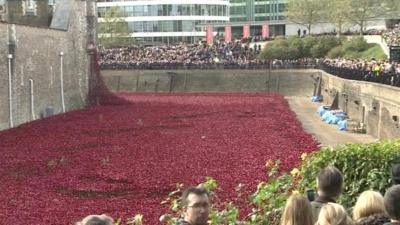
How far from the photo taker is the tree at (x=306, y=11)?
74.0m

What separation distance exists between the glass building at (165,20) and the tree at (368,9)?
38829mm

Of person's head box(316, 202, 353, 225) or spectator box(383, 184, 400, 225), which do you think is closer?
person's head box(316, 202, 353, 225)

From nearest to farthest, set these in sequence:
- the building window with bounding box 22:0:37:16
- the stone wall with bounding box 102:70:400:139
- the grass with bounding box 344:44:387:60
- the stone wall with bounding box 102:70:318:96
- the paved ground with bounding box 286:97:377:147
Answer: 1. the paved ground with bounding box 286:97:377:147
2. the building window with bounding box 22:0:37:16
3. the grass with bounding box 344:44:387:60
4. the stone wall with bounding box 102:70:400:139
5. the stone wall with bounding box 102:70:318:96

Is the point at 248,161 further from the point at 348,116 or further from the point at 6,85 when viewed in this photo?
the point at 348,116

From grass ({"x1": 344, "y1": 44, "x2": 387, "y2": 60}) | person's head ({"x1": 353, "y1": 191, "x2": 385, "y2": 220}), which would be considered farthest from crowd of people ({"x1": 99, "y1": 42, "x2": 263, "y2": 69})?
person's head ({"x1": 353, "y1": 191, "x2": 385, "y2": 220})

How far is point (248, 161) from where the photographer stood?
1952 cm

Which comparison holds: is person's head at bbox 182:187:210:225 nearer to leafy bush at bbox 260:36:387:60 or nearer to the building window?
the building window

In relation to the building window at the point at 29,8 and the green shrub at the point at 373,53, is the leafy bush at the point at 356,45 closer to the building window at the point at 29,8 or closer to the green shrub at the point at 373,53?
the green shrub at the point at 373,53

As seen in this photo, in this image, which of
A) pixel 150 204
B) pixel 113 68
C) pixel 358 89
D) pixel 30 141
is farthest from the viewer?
pixel 113 68

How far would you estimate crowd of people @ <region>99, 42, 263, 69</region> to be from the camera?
61656mm

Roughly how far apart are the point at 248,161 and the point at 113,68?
4482cm

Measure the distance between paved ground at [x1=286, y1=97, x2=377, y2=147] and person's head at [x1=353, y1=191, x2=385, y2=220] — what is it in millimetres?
16155

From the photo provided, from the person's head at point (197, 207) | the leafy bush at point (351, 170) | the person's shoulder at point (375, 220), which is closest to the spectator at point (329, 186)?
the person's shoulder at point (375, 220)

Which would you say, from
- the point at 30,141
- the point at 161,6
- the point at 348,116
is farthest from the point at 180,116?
the point at 161,6
